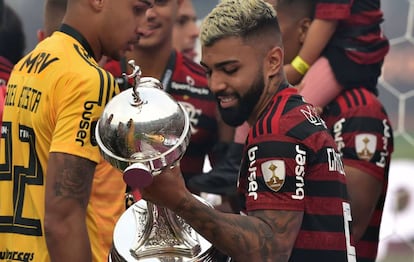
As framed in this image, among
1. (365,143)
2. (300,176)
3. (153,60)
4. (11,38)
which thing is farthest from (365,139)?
(11,38)

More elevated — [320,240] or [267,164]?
[267,164]

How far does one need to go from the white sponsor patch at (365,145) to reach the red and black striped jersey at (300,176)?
135 cm

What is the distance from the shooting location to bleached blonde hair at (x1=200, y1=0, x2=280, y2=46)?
3797 millimetres

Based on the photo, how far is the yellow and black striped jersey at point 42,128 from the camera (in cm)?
402

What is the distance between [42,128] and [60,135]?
141mm

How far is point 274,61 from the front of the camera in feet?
12.6

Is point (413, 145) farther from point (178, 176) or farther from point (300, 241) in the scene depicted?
point (178, 176)

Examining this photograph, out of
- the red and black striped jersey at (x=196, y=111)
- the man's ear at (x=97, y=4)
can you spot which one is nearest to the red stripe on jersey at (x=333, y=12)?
the red and black striped jersey at (x=196, y=111)

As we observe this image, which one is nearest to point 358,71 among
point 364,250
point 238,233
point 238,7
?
point 364,250

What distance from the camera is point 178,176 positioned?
10.6 ft

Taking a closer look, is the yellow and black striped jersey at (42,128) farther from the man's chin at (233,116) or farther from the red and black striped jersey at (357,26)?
the red and black striped jersey at (357,26)

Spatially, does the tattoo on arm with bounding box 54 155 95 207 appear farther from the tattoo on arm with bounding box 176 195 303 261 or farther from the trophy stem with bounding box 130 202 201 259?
the tattoo on arm with bounding box 176 195 303 261

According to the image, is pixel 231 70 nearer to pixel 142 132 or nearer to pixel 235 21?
pixel 235 21

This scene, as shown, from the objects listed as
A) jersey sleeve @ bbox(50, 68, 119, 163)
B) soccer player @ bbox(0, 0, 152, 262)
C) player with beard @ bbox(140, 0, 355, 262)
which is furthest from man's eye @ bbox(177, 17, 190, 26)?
player with beard @ bbox(140, 0, 355, 262)
